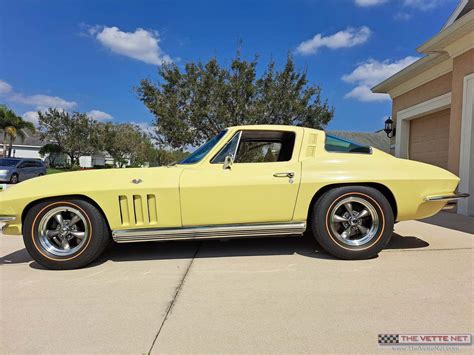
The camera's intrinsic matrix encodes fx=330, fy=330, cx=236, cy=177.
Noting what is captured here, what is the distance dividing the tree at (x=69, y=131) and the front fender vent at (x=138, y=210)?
41.4 metres

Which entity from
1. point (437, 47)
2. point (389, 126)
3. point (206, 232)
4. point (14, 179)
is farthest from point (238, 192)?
point (14, 179)

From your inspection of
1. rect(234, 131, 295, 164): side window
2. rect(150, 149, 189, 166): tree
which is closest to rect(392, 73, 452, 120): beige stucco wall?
rect(234, 131, 295, 164): side window

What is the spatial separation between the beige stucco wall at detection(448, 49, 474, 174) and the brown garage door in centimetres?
90

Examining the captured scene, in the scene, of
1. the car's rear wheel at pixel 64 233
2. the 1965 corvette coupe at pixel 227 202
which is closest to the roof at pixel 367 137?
the 1965 corvette coupe at pixel 227 202

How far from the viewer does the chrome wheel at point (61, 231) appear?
11.0 ft

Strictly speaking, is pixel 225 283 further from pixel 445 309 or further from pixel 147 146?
pixel 147 146

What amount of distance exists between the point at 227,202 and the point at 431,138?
303 inches

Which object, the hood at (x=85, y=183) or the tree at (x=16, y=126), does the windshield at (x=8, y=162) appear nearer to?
the hood at (x=85, y=183)

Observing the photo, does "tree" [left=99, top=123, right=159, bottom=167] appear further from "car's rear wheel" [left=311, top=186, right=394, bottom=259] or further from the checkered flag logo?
the checkered flag logo

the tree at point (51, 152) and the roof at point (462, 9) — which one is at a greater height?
the roof at point (462, 9)

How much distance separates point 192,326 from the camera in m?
2.21

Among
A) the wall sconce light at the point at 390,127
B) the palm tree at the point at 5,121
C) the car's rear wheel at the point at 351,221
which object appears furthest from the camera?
the palm tree at the point at 5,121

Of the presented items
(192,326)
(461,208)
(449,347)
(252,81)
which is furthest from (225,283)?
(252,81)

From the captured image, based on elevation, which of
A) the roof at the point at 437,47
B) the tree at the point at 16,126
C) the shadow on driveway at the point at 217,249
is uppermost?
the tree at the point at 16,126
